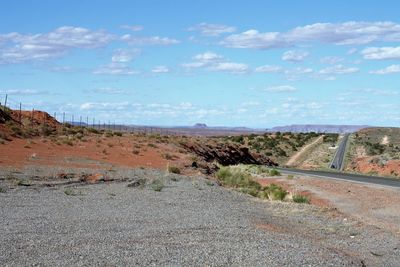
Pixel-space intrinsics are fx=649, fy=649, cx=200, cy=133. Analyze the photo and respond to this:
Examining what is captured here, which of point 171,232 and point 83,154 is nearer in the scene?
point 171,232

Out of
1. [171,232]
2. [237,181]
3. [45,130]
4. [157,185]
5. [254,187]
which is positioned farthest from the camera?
[45,130]

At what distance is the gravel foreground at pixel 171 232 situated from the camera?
13.6m

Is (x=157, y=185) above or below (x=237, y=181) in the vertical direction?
above

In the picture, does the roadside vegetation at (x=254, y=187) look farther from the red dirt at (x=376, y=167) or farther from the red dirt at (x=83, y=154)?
the red dirt at (x=376, y=167)

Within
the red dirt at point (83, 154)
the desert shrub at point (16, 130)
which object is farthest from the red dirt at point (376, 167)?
the desert shrub at point (16, 130)

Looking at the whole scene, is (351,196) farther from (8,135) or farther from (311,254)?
(8,135)

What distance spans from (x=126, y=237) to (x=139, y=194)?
12.4 meters

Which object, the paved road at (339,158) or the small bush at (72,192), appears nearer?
the small bush at (72,192)

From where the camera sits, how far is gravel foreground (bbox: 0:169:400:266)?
13.6 meters

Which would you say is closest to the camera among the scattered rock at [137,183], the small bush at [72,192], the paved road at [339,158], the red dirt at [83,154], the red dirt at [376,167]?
the small bush at [72,192]

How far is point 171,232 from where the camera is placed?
55.8 ft

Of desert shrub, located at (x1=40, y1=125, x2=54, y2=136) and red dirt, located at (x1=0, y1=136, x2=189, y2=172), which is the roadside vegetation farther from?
desert shrub, located at (x1=40, y1=125, x2=54, y2=136)

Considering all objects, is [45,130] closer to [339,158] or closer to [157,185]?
[157,185]

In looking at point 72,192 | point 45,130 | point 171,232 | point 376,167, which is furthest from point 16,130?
point 171,232
